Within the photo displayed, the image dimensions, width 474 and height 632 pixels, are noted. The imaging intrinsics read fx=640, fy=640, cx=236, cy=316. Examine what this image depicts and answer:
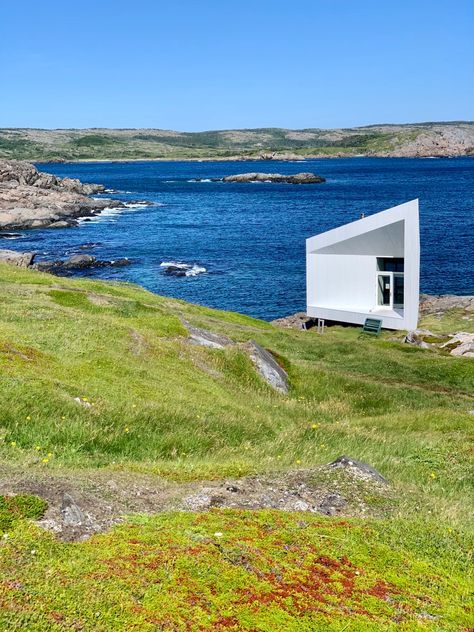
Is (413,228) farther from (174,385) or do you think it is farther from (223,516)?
(223,516)

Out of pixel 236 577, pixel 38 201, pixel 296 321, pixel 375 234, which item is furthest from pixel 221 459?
pixel 38 201

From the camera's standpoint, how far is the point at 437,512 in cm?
1168

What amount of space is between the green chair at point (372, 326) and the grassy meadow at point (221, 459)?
24.6 ft

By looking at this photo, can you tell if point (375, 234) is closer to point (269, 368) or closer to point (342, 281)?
point (342, 281)

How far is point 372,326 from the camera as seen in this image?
42375 millimetres

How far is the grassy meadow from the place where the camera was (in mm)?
7438

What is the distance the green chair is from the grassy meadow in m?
7.50

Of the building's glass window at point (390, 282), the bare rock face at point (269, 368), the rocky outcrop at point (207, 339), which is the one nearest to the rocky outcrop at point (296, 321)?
the building's glass window at point (390, 282)

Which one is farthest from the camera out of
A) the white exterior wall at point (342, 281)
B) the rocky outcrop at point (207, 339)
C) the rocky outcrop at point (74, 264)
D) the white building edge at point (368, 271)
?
the rocky outcrop at point (74, 264)

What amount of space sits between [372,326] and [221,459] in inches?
1135

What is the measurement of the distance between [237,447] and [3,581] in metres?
9.92

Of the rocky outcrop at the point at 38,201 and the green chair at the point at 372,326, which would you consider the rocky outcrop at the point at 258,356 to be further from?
the rocky outcrop at the point at 38,201

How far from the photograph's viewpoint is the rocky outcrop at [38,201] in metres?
110

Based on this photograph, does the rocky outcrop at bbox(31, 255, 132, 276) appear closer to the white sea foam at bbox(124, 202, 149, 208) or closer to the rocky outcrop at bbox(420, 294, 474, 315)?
the rocky outcrop at bbox(420, 294, 474, 315)
